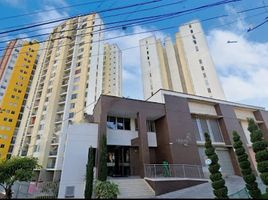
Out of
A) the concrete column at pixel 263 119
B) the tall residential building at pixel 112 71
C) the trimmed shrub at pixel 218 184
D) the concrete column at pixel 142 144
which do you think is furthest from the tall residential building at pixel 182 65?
the trimmed shrub at pixel 218 184

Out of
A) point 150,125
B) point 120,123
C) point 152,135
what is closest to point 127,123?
point 120,123

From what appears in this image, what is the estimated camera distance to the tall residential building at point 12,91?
4194 cm

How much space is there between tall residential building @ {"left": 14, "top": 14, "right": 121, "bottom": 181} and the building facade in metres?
15.6

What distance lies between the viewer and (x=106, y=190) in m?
11.0

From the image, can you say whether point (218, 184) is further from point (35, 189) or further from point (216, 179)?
point (35, 189)

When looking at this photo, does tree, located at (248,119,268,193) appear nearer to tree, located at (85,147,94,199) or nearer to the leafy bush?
the leafy bush

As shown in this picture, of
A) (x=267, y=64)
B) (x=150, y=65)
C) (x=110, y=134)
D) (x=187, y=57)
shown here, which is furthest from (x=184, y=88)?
(x=267, y=64)

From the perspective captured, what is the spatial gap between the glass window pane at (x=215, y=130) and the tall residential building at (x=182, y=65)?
54.1ft

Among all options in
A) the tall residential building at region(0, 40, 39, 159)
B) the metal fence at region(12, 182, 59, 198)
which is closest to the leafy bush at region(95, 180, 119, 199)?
the metal fence at region(12, 182, 59, 198)

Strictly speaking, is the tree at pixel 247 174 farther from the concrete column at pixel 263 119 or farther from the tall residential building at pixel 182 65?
the tall residential building at pixel 182 65

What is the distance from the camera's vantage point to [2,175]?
14.0 metres

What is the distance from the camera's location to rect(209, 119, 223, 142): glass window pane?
1962 cm

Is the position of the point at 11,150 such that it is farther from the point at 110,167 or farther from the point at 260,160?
the point at 260,160

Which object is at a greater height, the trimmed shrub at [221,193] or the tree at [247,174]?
the tree at [247,174]
